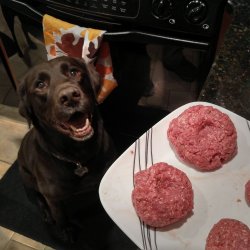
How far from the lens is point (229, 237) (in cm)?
72

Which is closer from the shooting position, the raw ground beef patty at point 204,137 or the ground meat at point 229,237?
the ground meat at point 229,237

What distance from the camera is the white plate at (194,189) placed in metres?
0.77

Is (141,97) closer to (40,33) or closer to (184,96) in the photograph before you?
(184,96)

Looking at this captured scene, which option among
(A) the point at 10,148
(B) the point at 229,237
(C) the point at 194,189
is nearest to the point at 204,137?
(C) the point at 194,189

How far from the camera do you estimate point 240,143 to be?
89cm

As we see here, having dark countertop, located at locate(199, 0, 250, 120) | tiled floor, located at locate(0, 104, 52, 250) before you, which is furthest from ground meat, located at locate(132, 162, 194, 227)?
tiled floor, located at locate(0, 104, 52, 250)

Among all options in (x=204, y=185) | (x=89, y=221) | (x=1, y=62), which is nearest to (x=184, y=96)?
(x=204, y=185)

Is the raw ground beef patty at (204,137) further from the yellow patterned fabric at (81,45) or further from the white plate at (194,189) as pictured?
the yellow patterned fabric at (81,45)

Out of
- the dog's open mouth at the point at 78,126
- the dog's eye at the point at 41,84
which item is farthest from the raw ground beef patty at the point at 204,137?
the dog's eye at the point at 41,84

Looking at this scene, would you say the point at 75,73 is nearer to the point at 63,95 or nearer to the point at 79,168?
the point at 63,95

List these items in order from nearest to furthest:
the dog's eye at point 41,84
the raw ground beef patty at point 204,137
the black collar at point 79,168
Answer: the raw ground beef patty at point 204,137 < the dog's eye at point 41,84 < the black collar at point 79,168

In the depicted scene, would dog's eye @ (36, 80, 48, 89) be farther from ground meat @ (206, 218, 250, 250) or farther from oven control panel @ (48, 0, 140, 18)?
ground meat @ (206, 218, 250, 250)

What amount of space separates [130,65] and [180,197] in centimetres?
59

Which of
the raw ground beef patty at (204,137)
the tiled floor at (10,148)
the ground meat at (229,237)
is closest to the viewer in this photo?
the ground meat at (229,237)
